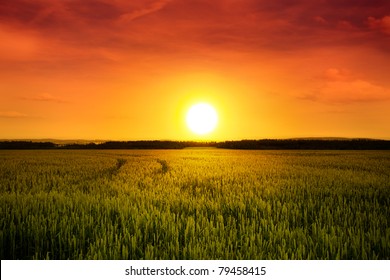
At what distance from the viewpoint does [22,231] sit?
4.64 metres

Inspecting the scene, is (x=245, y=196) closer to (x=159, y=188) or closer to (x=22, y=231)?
(x=159, y=188)

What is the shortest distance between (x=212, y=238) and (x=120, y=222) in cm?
159

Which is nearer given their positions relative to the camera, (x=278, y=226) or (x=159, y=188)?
(x=278, y=226)

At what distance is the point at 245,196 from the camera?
7.38m

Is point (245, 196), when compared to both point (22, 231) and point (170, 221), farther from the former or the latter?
point (22, 231)

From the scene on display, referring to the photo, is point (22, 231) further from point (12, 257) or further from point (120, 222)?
point (120, 222)
